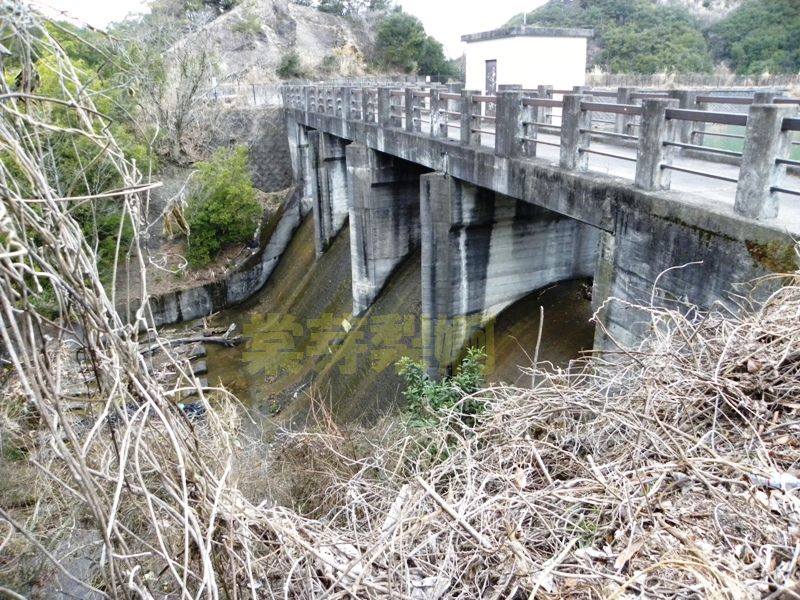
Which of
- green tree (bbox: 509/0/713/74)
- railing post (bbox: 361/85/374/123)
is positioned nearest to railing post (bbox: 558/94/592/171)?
railing post (bbox: 361/85/374/123)

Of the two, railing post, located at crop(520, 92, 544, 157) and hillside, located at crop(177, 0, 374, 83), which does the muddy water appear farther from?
hillside, located at crop(177, 0, 374, 83)

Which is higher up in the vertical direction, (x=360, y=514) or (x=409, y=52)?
(x=409, y=52)

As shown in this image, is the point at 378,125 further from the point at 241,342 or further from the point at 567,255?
the point at 241,342

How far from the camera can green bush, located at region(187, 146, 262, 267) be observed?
18516 mm

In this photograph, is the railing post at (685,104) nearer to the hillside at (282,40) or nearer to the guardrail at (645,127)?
the guardrail at (645,127)

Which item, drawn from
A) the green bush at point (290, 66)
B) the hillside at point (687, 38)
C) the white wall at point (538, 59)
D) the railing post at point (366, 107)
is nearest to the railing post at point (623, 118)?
the railing post at point (366, 107)

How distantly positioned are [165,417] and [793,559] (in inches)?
95.7

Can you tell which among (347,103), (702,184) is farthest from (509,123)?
(347,103)

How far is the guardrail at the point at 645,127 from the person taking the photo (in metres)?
4.69

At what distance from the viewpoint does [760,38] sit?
4222 cm

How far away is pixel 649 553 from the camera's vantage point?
2.87 m

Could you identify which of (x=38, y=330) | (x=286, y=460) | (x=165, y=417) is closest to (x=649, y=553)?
(x=165, y=417)

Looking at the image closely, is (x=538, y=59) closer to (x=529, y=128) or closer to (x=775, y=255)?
(x=529, y=128)

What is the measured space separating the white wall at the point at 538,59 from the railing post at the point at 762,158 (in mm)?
15008
